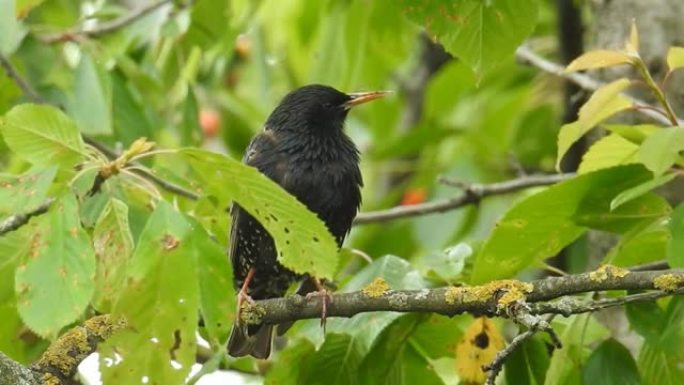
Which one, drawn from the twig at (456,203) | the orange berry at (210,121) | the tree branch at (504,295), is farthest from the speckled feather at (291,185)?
the orange berry at (210,121)

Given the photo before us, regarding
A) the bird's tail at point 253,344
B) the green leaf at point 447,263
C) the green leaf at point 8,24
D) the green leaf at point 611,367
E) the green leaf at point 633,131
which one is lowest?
the bird's tail at point 253,344

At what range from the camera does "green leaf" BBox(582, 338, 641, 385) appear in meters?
4.19

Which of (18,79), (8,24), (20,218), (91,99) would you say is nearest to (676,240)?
(20,218)

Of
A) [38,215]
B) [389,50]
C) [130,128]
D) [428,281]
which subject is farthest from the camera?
[389,50]

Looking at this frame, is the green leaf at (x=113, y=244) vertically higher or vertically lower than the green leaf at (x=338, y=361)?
higher

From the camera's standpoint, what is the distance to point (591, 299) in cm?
419

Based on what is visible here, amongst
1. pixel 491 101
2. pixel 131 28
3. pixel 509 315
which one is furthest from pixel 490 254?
pixel 491 101

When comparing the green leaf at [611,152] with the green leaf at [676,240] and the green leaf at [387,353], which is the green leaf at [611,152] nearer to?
the green leaf at [676,240]

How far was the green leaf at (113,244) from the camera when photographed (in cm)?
388

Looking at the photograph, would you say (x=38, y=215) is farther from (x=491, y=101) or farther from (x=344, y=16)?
(x=491, y=101)

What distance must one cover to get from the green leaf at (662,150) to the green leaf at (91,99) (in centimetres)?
249

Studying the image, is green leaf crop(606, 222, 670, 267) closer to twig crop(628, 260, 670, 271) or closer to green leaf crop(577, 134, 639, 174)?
twig crop(628, 260, 670, 271)

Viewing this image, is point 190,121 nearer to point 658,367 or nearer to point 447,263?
point 447,263

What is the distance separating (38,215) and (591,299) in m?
1.62
